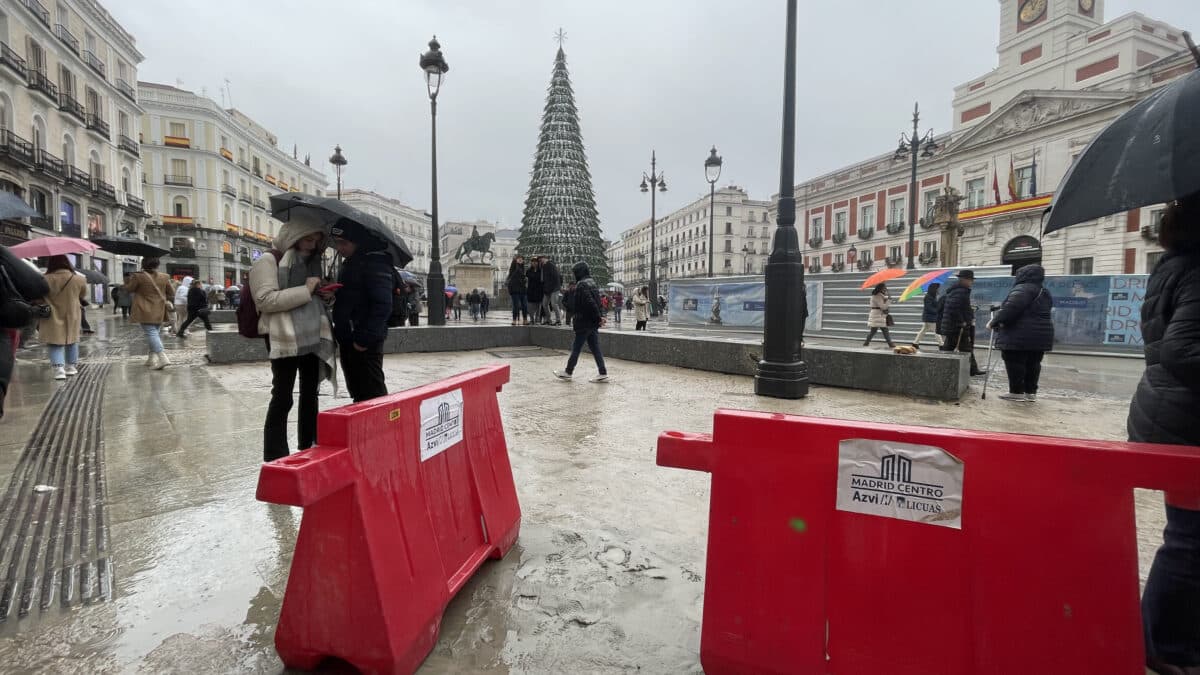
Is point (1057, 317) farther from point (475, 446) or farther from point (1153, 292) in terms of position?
point (475, 446)

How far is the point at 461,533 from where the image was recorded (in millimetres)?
2350

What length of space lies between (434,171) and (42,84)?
2821cm

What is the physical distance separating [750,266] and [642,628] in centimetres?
8852

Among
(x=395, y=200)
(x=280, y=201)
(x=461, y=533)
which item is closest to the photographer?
(x=461, y=533)

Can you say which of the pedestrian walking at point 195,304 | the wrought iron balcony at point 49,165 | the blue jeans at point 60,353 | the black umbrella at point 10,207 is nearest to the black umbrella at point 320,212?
the black umbrella at point 10,207

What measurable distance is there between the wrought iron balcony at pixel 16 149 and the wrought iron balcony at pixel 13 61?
2.95 meters

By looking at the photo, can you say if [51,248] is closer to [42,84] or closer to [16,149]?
[16,149]


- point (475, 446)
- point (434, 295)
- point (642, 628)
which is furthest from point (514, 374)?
point (642, 628)

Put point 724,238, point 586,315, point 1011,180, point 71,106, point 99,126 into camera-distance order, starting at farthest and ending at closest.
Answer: point 724,238
point 1011,180
point 99,126
point 71,106
point 586,315

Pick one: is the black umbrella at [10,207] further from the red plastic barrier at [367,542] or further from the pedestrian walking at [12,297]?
the red plastic barrier at [367,542]

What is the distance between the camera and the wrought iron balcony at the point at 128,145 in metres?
35.2

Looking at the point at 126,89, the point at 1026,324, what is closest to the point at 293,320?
the point at 1026,324

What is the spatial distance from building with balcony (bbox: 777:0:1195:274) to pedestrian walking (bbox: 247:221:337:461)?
39.4 metres

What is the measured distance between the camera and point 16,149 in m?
24.3
